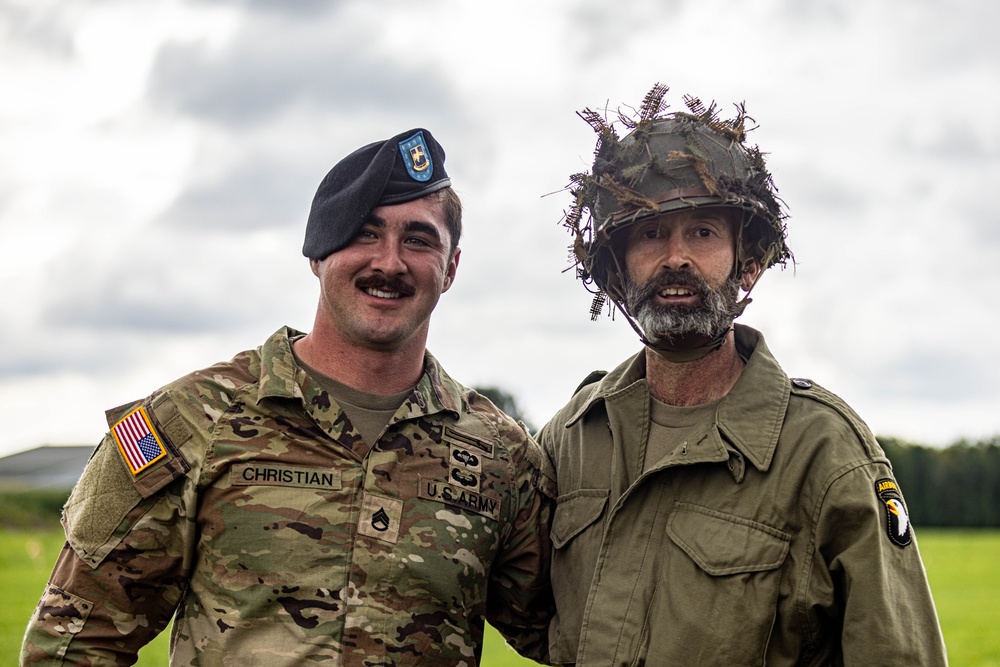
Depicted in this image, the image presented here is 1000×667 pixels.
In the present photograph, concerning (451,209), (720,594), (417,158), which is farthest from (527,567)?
(417,158)

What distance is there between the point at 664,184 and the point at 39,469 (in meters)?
49.0

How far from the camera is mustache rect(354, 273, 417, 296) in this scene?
A: 4500 millimetres

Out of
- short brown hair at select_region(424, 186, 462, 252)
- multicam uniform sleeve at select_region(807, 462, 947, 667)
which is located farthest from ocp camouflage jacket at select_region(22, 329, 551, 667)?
multicam uniform sleeve at select_region(807, 462, 947, 667)

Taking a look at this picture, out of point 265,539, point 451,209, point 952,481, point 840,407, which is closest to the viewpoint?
point 265,539

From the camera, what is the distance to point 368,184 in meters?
4.57

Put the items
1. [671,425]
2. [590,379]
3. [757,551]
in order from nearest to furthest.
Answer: [757,551]
[671,425]
[590,379]

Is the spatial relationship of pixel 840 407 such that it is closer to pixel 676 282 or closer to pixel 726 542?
pixel 726 542

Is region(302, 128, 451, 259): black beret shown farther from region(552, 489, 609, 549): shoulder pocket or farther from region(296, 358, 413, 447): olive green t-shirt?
region(552, 489, 609, 549): shoulder pocket

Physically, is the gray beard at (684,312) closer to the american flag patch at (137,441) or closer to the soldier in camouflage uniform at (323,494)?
the soldier in camouflage uniform at (323,494)

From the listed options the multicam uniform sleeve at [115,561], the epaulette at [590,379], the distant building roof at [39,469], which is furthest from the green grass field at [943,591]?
the multicam uniform sleeve at [115,561]

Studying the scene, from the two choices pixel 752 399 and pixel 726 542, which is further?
pixel 752 399

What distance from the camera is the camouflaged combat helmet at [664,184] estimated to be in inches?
182

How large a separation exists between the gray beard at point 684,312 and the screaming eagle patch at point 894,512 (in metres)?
0.92

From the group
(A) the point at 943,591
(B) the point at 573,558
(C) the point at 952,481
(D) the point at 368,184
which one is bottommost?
(A) the point at 943,591
